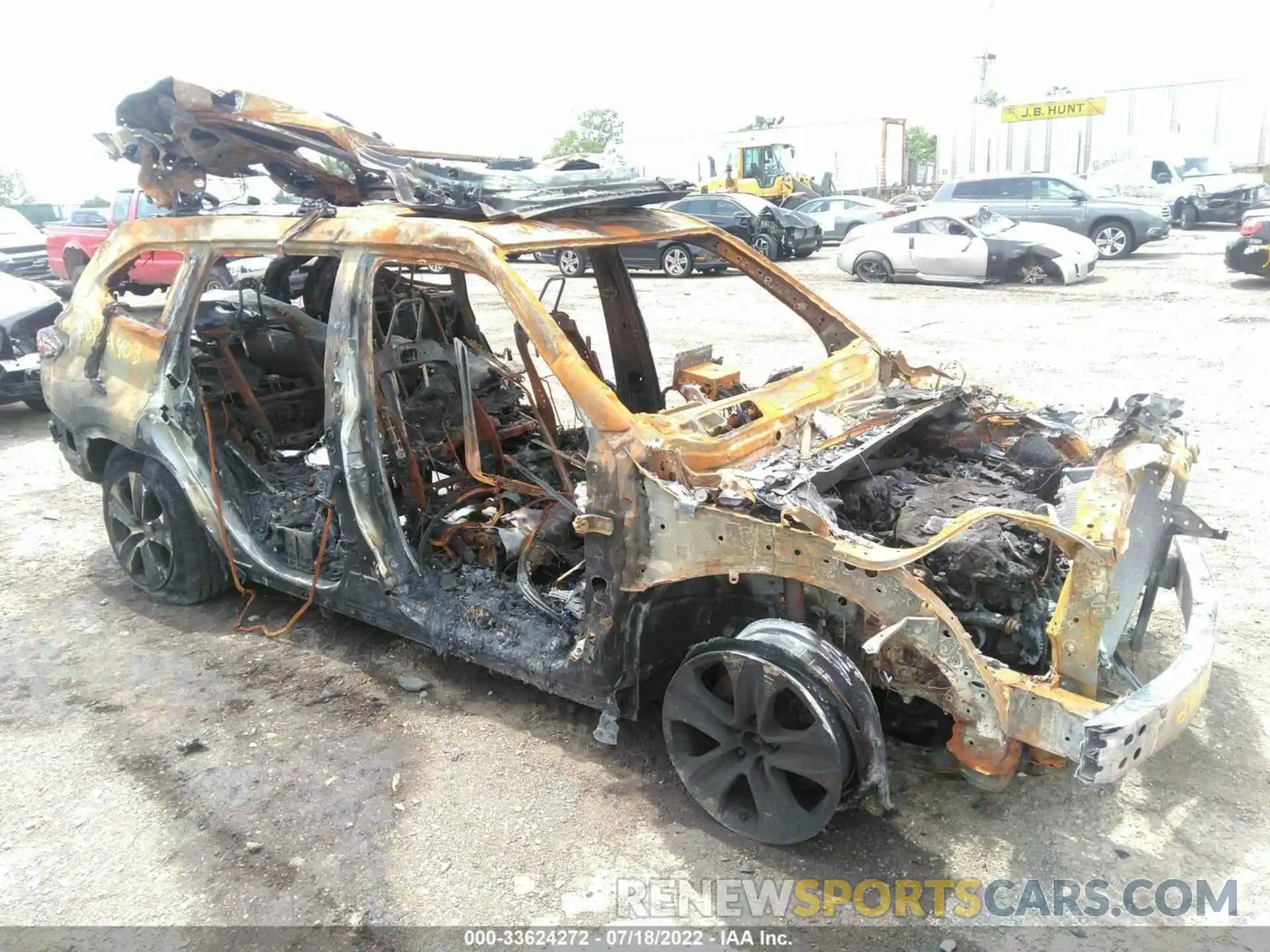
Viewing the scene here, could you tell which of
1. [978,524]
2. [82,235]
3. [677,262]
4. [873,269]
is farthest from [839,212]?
[978,524]

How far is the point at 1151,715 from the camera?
2.36 m

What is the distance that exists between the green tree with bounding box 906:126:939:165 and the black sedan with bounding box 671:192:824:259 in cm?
3030

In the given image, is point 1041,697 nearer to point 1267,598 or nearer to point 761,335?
point 1267,598

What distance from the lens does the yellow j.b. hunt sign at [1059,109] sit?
35.0 metres

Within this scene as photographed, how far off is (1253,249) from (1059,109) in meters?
25.9

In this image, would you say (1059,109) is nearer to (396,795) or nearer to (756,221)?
(756,221)

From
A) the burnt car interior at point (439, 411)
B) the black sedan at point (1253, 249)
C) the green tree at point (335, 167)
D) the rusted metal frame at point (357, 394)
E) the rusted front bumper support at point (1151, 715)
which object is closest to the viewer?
the rusted front bumper support at point (1151, 715)

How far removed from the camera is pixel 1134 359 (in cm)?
933


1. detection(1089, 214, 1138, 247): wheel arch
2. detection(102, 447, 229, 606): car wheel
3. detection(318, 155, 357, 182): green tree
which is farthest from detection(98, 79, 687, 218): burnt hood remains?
detection(1089, 214, 1138, 247): wheel arch

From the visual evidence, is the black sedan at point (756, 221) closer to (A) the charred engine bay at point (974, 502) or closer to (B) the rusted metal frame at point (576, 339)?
(B) the rusted metal frame at point (576, 339)

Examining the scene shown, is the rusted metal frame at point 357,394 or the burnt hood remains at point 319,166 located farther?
the burnt hood remains at point 319,166

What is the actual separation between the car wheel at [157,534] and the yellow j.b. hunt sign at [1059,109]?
3803 cm

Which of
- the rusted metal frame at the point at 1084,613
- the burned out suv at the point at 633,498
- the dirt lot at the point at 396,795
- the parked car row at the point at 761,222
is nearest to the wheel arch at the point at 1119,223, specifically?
the parked car row at the point at 761,222

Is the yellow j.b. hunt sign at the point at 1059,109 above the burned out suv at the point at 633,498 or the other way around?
above
